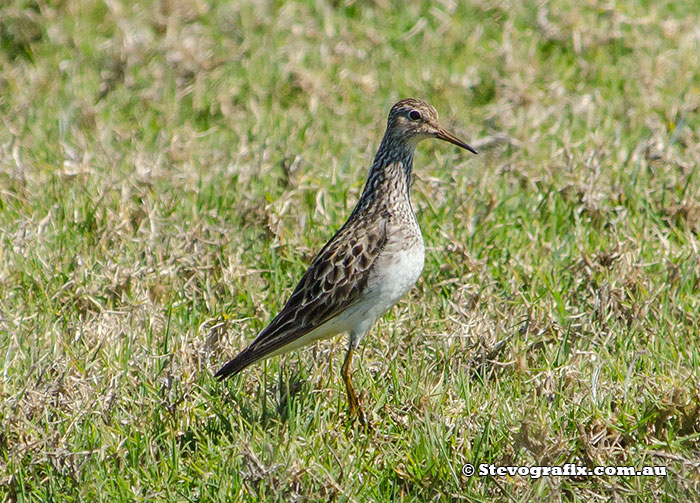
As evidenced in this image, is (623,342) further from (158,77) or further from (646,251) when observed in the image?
(158,77)

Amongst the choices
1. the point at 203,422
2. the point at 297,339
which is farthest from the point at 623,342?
the point at 203,422

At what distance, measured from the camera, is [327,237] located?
703 cm

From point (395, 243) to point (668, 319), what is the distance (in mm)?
1681

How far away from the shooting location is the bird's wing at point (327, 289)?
5.30 metres

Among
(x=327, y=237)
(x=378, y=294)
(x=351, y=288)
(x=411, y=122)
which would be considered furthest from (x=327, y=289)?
(x=327, y=237)

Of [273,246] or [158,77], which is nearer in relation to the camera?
[273,246]

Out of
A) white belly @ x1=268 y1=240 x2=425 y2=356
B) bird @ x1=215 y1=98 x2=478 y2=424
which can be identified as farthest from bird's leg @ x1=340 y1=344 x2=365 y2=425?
white belly @ x1=268 y1=240 x2=425 y2=356

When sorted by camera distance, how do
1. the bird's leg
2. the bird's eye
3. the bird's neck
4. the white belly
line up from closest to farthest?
1. the bird's leg
2. the white belly
3. the bird's neck
4. the bird's eye

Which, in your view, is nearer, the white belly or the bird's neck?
the white belly

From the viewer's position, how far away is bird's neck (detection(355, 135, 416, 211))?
5.79 meters

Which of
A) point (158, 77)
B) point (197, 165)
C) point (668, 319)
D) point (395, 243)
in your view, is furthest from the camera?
point (158, 77)

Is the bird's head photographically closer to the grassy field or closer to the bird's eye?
the bird's eye

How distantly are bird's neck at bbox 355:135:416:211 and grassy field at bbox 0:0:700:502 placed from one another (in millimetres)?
772

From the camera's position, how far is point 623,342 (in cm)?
575
